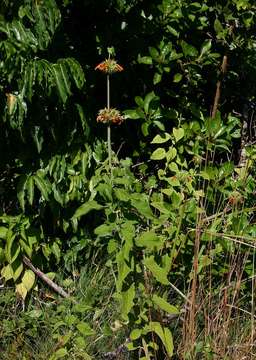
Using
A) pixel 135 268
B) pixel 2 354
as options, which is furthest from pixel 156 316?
pixel 2 354

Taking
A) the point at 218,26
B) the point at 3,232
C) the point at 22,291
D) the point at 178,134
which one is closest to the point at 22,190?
the point at 3,232

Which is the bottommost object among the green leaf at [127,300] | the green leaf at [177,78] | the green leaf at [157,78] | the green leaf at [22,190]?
the green leaf at [127,300]

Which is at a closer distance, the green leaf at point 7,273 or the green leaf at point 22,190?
the green leaf at point 22,190

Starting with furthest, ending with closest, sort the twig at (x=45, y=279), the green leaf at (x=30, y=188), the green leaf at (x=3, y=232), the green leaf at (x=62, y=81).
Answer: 1. the twig at (x=45, y=279)
2. the green leaf at (x=3, y=232)
3. the green leaf at (x=30, y=188)
4. the green leaf at (x=62, y=81)

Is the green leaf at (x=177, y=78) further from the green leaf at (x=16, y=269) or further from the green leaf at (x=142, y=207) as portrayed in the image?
the green leaf at (x=16, y=269)

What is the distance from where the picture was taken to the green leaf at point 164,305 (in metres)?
3.21

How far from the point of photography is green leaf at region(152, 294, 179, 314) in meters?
3.21

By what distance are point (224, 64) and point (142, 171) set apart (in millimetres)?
911

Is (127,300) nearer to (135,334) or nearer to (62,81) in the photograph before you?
(135,334)

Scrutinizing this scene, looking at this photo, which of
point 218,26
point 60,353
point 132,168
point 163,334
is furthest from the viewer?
point 132,168

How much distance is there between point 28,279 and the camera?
417 centimetres

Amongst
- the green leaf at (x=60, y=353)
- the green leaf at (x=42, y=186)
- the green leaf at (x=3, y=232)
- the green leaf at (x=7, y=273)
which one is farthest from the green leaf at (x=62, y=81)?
the green leaf at (x=60, y=353)

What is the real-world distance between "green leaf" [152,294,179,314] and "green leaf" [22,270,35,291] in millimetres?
1119

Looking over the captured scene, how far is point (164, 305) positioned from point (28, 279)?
1.20m
